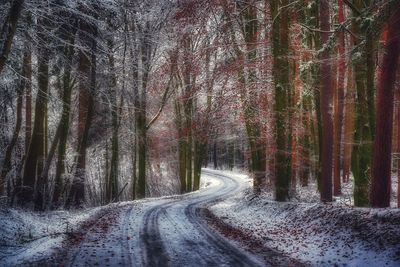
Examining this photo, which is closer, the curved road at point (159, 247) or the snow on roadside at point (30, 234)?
the curved road at point (159, 247)

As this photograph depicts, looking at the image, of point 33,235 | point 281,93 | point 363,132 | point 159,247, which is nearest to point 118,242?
point 159,247

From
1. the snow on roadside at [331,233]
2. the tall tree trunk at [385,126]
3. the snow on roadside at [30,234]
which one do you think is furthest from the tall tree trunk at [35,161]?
the tall tree trunk at [385,126]

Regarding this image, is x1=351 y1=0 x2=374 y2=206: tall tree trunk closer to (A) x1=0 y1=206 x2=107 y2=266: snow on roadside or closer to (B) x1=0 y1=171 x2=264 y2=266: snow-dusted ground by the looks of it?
(B) x1=0 y1=171 x2=264 y2=266: snow-dusted ground

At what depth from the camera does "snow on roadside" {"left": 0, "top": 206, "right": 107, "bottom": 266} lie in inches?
401

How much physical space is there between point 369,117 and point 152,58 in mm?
16398

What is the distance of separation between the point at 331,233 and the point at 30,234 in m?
8.52

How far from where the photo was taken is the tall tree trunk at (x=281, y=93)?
17828 mm

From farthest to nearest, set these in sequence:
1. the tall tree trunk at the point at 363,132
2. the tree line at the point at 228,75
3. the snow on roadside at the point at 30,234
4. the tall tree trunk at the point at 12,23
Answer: the tall tree trunk at the point at 363,132 < the tree line at the point at 228,75 < the snow on roadside at the point at 30,234 < the tall tree trunk at the point at 12,23

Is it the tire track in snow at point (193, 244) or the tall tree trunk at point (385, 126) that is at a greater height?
the tall tree trunk at point (385, 126)

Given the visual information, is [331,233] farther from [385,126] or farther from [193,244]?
[193,244]

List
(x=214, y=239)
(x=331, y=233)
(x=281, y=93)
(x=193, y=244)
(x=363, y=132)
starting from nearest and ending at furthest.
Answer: (x=331, y=233) < (x=193, y=244) < (x=214, y=239) < (x=363, y=132) < (x=281, y=93)

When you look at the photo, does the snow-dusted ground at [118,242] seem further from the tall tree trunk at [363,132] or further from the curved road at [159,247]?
the tall tree trunk at [363,132]

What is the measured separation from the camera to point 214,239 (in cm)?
1241

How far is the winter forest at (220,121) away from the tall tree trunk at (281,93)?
0.19 ft
